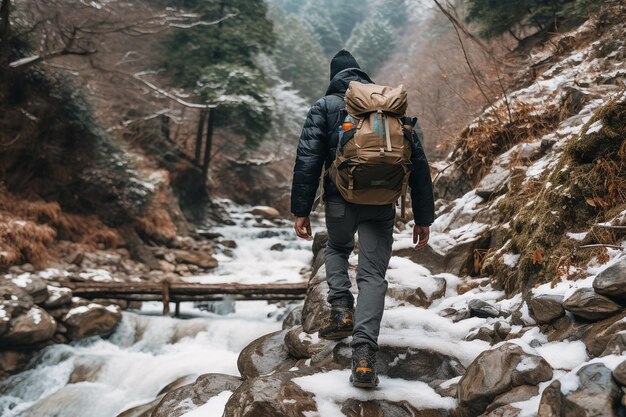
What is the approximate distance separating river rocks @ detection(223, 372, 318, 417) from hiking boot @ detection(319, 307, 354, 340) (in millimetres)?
532

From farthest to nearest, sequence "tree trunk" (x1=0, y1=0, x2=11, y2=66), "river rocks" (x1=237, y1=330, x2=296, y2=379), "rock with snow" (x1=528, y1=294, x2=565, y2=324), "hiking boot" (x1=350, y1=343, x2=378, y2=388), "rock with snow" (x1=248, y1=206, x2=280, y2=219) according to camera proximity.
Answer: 1. "rock with snow" (x1=248, y1=206, x2=280, y2=219)
2. "tree trunk" (x1=0, y1=0, x2=11, y2=66)
3. "river rocks" (x1=237, y1=330, x2=296, y2=379)
4. "rock with snow" (x1=528, y1=294, x2=565, y2=324)
5. "hiking boot" (x1=350, y1=343, x2=378, y2=388)

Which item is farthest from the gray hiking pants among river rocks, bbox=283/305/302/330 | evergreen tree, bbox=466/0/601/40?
evergreen tree, bbox=466/0/601/40

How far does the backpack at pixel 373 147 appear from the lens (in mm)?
2658

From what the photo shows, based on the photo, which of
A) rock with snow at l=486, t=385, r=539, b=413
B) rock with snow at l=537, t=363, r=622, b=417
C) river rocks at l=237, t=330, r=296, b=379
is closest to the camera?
rock with snow at l=537, t=363, r=622, b=417

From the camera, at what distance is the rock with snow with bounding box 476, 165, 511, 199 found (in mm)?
5641

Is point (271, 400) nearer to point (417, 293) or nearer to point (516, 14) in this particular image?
point (417, 293)

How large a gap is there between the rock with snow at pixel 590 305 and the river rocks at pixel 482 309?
3.00ft

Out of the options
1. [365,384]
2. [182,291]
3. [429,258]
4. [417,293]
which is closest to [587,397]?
[365,384]

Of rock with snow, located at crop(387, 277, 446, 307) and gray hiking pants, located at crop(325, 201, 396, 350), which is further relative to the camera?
rock with snow, located at crop(387, 277, 446, 307)

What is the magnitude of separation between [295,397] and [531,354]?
1.33 metres

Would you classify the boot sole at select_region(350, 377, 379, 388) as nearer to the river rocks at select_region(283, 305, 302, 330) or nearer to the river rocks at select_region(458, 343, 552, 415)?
the river rocks at select_region(458, 343, 552, 415)

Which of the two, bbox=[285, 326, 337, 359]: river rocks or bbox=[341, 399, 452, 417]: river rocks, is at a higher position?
bbox=[341, 399, 452, 417]: river rocks

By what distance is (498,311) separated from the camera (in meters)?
3.56

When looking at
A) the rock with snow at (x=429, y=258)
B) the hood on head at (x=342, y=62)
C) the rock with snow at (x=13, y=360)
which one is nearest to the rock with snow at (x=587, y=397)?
the hood on head at (x=342, y=62)
